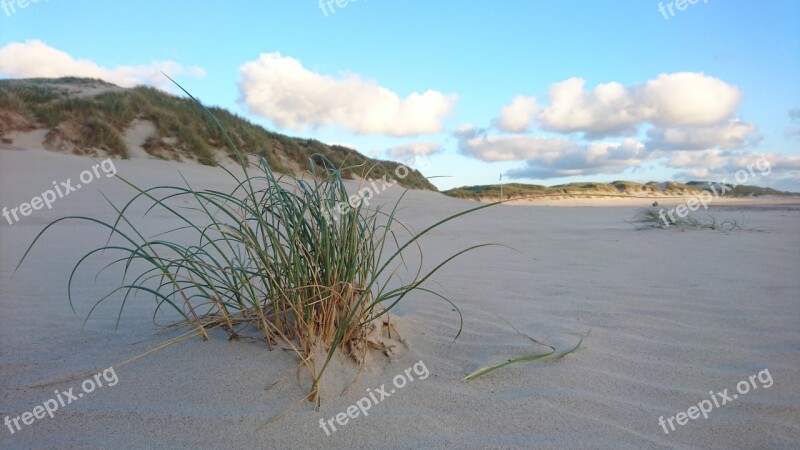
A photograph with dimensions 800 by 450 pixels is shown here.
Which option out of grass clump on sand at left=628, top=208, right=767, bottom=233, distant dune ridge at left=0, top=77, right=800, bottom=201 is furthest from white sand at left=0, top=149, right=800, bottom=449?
distant dune ridge at left=0, top=77, right=800, bottom=201

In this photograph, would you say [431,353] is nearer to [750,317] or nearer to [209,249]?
[750,317]

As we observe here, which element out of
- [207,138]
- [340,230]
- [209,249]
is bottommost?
[209,249]

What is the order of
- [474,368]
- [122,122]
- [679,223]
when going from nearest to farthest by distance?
[474,368] < [679,223] < [122,122]

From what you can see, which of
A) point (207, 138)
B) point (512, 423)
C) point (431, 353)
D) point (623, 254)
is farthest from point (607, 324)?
point (207, 138)

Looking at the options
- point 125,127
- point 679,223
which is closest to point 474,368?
point 679,223

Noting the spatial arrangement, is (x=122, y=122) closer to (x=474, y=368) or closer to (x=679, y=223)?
(x=679, y=223)

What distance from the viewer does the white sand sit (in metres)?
1.37

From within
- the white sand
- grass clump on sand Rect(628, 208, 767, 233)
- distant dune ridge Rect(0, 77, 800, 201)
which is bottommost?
the white sand

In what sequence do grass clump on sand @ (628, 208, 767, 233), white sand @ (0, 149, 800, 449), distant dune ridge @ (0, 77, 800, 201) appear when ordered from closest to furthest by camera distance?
white sand @ (0, 149, 800, 449)
grass clump on sand @ (628, 208, 767, 233)
distant dune ridge @ (0, 77, 800, 201)

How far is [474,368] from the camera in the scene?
1.78 meters

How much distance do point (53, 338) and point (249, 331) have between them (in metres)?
0.83

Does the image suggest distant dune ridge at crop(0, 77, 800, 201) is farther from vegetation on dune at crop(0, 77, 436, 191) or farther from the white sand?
the white sand

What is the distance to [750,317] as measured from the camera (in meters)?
2.38

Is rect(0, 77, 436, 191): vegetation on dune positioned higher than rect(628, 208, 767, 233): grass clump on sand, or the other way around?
rect(0, 77, 436, 191): vegetation on dune
